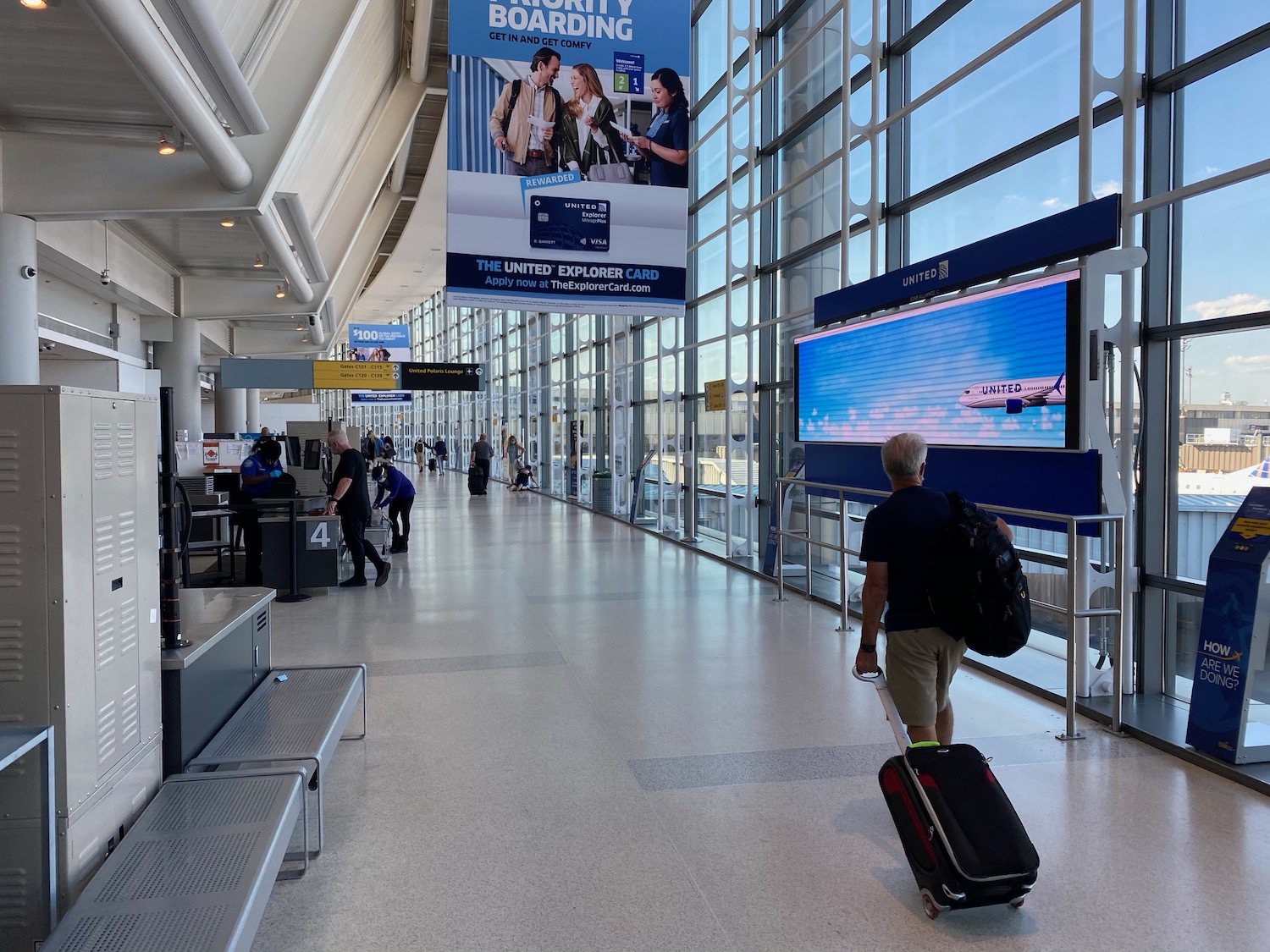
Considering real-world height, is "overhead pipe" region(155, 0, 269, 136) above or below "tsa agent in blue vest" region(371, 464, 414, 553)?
above

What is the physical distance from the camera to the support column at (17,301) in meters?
7.45

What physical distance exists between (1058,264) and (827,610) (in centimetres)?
373

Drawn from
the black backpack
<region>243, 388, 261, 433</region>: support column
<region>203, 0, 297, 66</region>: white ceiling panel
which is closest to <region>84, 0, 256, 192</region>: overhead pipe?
<region>203, 0, 297, 66</region>: white ceiling panel

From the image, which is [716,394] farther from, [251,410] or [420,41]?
[251,410]

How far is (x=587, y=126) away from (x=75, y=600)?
639 cm

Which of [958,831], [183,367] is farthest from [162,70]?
[183,367]

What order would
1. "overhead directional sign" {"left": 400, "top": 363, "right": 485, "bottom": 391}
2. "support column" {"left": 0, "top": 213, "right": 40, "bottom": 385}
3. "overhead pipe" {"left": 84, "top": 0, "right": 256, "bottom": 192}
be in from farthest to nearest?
"overhead directional sign" {"left": 400, "top": 363, "right": 485, "bottom": 391}, "support column" {"left": 0, "top": 213, "right": 40, "bottom": 385}, "overhead pipe" {"left": 84, "top": 0, "right": 256, "bottom": 192}

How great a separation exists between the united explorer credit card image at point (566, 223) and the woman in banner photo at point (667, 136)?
596 millimetres

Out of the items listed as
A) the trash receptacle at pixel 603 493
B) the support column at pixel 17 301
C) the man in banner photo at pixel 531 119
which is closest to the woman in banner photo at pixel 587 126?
the man in banner photo at pixel 531 119

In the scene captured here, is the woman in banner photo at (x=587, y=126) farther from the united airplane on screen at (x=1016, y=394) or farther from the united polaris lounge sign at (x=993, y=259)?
the united airplane on screen at (x=1016, y=394)

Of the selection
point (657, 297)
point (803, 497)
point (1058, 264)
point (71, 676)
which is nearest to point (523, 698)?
point (71, 676)

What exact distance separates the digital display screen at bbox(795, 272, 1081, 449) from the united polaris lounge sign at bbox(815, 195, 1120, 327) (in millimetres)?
131

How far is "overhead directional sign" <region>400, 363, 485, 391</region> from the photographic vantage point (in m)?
23.1

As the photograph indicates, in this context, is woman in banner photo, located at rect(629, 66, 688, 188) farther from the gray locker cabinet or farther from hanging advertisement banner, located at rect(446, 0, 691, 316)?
the gray locker cabinet
